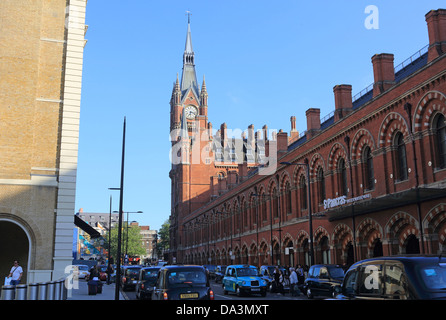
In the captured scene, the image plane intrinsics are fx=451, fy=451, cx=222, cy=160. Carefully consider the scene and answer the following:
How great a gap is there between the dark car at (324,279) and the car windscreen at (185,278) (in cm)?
867

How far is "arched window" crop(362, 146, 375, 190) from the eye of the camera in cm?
2962

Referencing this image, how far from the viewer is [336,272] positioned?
816 inches

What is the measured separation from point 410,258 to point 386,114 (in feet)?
70.1

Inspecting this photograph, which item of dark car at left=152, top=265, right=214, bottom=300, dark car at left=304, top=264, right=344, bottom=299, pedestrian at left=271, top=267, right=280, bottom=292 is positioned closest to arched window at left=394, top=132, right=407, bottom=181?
dark car at left=304, top=264, right=344, bottom=299

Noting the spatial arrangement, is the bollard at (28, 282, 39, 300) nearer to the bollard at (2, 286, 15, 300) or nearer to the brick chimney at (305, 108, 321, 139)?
the bollard at (2, 286, 15, 300)

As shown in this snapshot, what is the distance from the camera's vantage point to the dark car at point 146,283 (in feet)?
65.0

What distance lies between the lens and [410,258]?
756cm

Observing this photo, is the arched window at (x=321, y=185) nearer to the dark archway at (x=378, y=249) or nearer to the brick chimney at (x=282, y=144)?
the dark archway at (x=378, y=249)

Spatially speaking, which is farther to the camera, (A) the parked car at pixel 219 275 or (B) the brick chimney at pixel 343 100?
(A) the parked car at pixel 219 275

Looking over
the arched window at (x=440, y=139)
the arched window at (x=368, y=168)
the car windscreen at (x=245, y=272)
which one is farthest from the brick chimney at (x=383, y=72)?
the car windscreen at (x=245, y=272)

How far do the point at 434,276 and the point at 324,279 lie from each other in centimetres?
1424

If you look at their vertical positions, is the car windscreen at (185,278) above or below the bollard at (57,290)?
above
